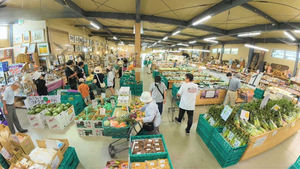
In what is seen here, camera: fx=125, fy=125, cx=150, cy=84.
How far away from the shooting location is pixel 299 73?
32.6 feet

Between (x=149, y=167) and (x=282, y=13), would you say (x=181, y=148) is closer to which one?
(x=149, y=167)

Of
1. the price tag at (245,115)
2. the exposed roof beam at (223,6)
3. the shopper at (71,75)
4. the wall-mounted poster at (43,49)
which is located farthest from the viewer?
the wall-mounted poster at (43,49)

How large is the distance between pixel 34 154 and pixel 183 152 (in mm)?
3350

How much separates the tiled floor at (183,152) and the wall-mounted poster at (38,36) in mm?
5935

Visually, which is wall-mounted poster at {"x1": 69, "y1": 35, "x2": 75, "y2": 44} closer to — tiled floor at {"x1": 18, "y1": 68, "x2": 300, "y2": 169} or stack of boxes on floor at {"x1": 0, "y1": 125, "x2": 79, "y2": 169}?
tiled floor at {"x1": 18, "y1": 68, "x2": 300, "y2": 169}

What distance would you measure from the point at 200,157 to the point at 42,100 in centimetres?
547

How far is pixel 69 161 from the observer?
2.66m

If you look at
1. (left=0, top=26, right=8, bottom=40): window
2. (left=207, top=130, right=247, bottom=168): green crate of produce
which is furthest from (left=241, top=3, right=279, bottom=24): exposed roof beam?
(left=0, top=26, right=8, bottom=40): window

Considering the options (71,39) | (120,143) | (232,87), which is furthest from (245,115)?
(71,39)

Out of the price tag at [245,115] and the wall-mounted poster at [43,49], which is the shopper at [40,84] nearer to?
the wall-mounted poster at [43,49]

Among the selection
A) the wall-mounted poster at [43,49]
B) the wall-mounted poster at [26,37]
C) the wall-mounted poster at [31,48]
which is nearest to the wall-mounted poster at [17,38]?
the wall-mounted poster at [26,37]

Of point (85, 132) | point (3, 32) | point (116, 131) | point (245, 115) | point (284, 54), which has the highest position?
point (3, 32)

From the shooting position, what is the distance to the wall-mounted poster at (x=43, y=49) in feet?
26.0

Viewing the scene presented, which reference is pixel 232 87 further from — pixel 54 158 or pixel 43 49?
pixel 43 49
